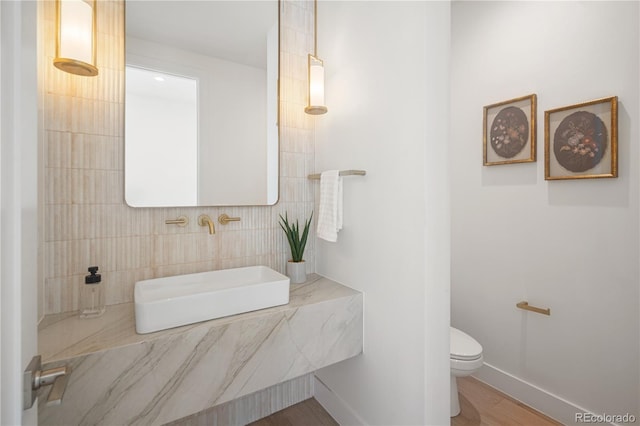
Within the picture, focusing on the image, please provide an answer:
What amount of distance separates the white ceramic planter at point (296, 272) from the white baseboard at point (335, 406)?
28.2 inches

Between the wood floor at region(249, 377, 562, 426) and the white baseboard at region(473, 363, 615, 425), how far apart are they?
0.11 ft

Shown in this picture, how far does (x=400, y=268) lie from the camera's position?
53.1 inches

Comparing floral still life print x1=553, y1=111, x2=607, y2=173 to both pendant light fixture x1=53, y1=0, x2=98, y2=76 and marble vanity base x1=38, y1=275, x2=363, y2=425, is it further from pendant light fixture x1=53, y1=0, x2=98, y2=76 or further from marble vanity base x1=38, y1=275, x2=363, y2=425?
pendant light fixture x1=53, y1=0, x2=98, y2=76

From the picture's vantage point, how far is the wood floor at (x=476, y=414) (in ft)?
5.86

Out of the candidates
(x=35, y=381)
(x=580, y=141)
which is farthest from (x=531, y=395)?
(x=35, y=381)

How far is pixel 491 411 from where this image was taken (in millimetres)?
1900

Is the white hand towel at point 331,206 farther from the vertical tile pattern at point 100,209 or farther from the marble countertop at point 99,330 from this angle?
the vertical tile pattern at point 100,209

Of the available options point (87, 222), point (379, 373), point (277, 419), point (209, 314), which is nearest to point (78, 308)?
point (87, 222)

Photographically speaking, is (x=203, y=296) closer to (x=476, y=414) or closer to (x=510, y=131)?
(x=476, y=414)

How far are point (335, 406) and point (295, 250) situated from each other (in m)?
0.94

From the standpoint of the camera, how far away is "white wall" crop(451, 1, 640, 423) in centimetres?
156

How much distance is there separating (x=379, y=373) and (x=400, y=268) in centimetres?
56

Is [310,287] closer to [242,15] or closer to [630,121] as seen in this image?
[242,15]

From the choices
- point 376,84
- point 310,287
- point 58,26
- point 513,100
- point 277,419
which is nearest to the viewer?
point 58,26
